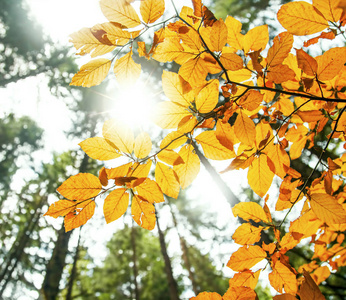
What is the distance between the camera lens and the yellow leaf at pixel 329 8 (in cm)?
44

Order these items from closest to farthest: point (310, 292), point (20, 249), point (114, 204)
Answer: point (310, 292)
point (114, 204)
point (20, 249)

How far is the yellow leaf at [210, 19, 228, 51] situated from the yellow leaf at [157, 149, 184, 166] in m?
0.27

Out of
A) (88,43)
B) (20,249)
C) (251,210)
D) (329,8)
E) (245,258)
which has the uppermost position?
(20,249)

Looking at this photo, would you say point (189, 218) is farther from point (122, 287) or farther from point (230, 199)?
point (230, 199)

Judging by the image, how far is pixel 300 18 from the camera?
1.55 ft

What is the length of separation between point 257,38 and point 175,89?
10.3 inches

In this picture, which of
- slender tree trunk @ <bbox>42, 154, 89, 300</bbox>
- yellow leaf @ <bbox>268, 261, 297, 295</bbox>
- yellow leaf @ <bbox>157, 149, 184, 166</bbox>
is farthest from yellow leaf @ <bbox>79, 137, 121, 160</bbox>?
slender tree trunk @ <bbox>42, 154, 89, 300</bbox>

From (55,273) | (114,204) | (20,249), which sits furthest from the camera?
(20,249)

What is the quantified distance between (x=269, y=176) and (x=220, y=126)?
0.73 ft

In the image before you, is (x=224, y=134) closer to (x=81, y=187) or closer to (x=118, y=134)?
(x=118, y=134)

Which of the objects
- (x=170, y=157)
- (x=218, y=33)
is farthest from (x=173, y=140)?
(x=218, y=33)

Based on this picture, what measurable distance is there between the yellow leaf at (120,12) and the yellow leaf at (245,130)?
33 centimetres

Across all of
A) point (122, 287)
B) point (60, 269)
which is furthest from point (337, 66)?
point (122, 287)

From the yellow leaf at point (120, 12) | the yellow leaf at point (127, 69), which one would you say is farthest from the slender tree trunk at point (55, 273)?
the yellow leaf at point (120, 12)
